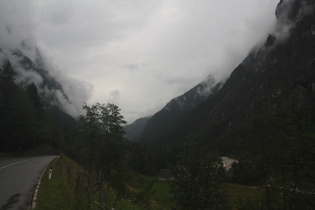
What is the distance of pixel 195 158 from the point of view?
14.3 meters

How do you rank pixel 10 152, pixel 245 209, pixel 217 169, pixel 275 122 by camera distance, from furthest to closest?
1. pixel 10 152
2. pixel 217 169
3. pixel 245 209
4. pixel 275 122

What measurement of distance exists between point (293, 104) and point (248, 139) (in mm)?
2519

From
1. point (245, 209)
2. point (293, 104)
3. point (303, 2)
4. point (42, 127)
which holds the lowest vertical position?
point (245, 209)

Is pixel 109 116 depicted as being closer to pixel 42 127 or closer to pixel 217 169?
pixel 217 169

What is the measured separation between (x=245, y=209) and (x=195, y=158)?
342cm

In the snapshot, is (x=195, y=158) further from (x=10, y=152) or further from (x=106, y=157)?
(x=10, y=152)

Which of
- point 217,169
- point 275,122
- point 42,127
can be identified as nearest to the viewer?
point 275,122

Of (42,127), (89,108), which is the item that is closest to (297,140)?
(89,108)

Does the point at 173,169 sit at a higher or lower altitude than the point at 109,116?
lower

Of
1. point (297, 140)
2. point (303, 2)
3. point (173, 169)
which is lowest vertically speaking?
point (173, 169)

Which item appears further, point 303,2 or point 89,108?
point 303,2

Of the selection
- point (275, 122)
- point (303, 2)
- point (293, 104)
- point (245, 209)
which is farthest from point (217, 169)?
point (303, 2)

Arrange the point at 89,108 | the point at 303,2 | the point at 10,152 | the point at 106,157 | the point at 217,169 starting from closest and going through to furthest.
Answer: the point at 217,169 < the point at 106,157 < the point at 89,108 < the point at 10,152 < the point at 303,2

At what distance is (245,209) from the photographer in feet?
42.9
